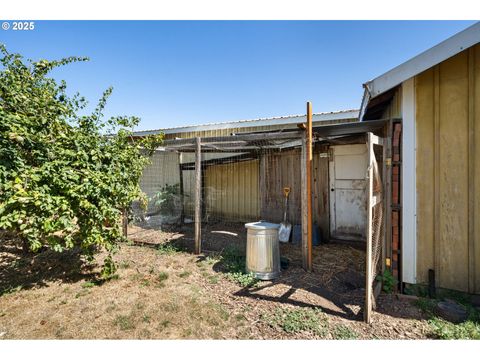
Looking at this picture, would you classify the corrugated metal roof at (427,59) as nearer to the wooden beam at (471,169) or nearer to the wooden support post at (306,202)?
the wooden beam at (471,169)

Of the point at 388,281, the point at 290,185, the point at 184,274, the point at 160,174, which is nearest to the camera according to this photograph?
the point at 388,281

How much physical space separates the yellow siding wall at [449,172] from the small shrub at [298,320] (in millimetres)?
1572

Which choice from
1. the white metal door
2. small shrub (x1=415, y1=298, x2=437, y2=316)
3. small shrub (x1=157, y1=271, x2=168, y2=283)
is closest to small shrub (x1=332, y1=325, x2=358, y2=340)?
small shrub (x1=415, y1=298, x2=437, y2=316)

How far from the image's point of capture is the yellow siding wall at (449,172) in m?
2.72

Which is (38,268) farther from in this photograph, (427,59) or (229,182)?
(427,59)

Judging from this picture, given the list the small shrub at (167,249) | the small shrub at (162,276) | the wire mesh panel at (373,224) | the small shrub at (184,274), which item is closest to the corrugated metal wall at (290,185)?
the wire mesh panel at (373,224)

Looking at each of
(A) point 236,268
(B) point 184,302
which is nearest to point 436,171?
(A) point 236,268

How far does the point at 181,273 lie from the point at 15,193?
240 centimetres

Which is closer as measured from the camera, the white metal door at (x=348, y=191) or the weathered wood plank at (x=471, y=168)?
the weathered wood plank at (x=471, y=168)

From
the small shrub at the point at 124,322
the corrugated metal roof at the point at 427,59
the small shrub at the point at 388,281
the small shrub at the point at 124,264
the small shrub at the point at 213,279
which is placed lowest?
the small shrub at the point at 124,322

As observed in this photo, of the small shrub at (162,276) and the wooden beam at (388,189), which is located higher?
the wooden beam at (388,189)

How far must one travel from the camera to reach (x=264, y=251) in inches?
139

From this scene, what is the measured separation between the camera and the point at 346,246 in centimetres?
525

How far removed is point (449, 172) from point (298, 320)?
2.51 metres
